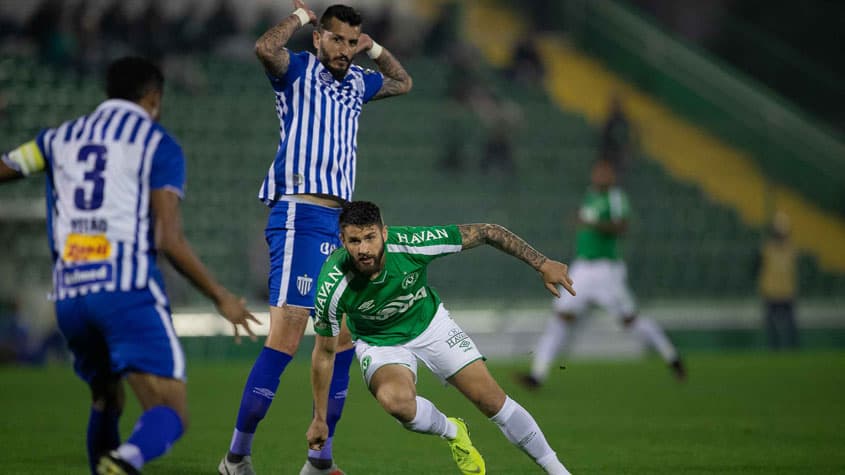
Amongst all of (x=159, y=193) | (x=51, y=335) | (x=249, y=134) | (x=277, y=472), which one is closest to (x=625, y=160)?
(x=249, y=134)

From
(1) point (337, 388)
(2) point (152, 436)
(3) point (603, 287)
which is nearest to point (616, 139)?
(3) point (603, 287)

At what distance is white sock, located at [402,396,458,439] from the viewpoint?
670 cm

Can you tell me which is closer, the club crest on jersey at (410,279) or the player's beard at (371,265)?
the player's beard at (371,265)

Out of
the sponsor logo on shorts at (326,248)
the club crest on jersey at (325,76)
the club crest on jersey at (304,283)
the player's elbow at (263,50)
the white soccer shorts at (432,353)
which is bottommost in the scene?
the white soccer shorts at (432,353)

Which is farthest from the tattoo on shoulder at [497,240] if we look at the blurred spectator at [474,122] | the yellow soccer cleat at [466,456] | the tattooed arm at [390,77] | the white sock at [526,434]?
the blurred spectator at [474,122]

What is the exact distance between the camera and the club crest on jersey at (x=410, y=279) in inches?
271

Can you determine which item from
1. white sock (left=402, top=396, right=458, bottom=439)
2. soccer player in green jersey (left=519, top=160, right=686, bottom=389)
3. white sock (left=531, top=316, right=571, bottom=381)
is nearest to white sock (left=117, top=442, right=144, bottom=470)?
white sock (left=402, top=396, right=458, bottom=439)

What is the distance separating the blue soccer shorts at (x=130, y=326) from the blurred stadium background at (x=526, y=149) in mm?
9864

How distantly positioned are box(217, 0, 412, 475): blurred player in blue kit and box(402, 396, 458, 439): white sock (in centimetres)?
61

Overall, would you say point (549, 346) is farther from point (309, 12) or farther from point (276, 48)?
point (276, 48)

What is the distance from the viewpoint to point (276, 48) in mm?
7145

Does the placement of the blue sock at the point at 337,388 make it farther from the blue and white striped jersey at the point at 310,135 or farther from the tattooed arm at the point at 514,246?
the tattooed arm at the point at 514,246

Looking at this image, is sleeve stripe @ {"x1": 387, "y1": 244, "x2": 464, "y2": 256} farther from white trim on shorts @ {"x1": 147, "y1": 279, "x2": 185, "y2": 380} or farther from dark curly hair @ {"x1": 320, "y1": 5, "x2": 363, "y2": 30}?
white trim on shorts @ {"x1": 147, "y1": 279, "x2": 185, "y2": 380}

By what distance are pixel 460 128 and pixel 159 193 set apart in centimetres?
2137
